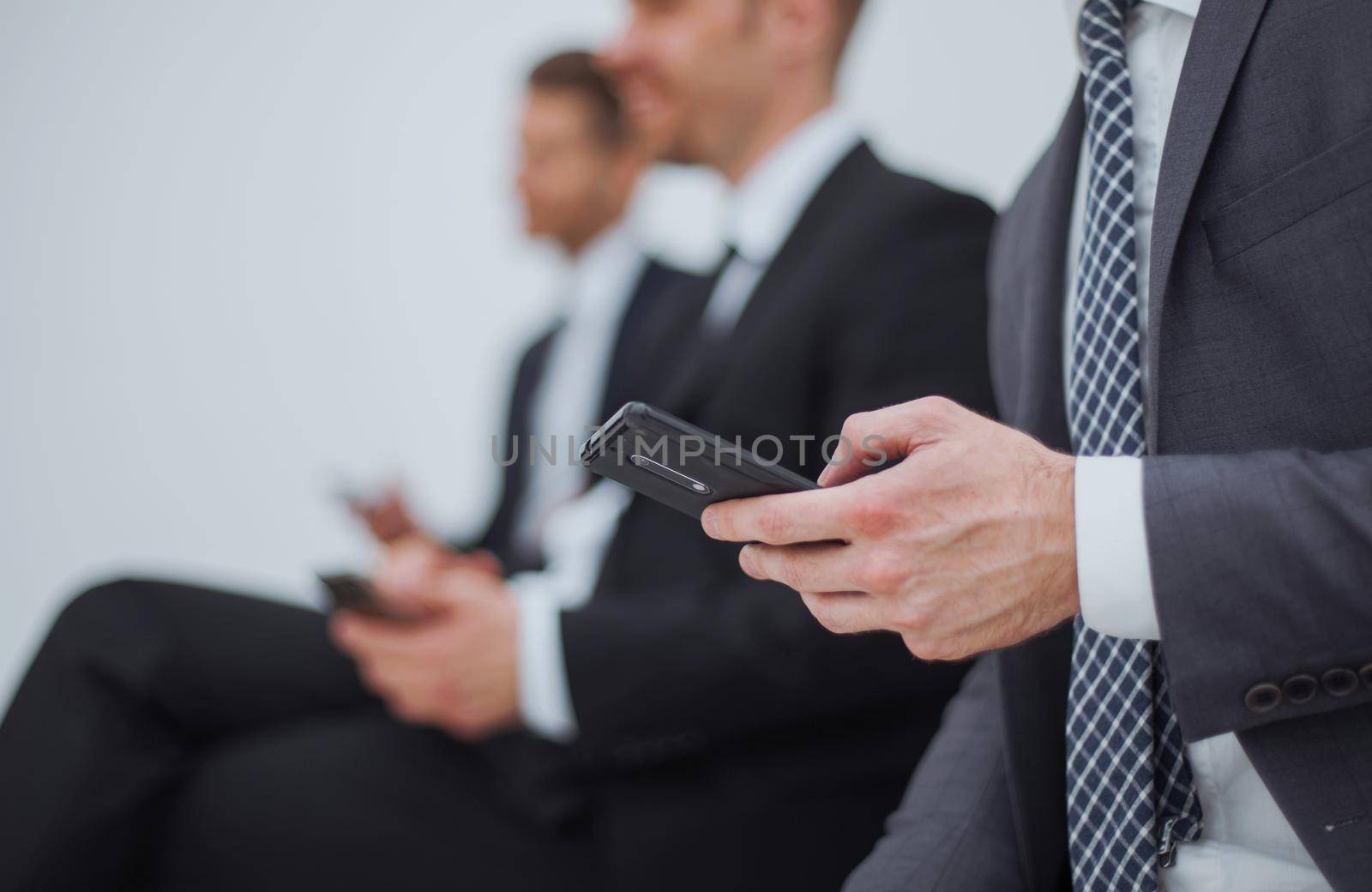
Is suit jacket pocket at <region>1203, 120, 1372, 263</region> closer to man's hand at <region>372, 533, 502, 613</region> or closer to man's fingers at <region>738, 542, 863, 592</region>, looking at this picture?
man's fingers at <region>738, 542, 863, 592</region>

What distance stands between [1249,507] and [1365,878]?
0.23m

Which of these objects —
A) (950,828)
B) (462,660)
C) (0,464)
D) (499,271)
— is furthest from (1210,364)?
(0,464)

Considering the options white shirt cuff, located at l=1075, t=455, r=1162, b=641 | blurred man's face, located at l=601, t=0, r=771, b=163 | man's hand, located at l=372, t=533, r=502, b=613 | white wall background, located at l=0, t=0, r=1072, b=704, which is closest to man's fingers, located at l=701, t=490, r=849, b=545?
white shirt cuff, located at l=1075, t=455, r=1162, b=641

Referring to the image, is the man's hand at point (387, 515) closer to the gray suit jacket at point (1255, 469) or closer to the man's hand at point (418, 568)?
the man's hand at point (418, 568)

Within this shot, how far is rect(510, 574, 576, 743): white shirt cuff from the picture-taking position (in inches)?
46.9

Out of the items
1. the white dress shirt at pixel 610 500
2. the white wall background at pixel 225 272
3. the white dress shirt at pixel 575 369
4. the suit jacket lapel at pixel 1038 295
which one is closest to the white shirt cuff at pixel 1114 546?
the suit jacket lapel at pixel 1038 295

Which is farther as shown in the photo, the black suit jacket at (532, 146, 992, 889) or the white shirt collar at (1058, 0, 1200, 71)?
the black suit jacket at (532, 146, 992, 889)

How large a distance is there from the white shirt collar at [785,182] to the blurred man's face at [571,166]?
2.59ft

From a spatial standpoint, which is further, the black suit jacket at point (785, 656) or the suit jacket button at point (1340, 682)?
the black suit jacket at point (785, 656)

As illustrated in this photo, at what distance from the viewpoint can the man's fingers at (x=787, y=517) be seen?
582 mm

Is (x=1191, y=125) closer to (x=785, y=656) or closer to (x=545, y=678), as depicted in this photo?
(x=785, y=656)

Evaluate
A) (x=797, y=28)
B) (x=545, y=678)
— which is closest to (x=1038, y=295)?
(x=545, y=678)

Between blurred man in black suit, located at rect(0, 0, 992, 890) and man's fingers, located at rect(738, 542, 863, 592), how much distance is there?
1.46 ft

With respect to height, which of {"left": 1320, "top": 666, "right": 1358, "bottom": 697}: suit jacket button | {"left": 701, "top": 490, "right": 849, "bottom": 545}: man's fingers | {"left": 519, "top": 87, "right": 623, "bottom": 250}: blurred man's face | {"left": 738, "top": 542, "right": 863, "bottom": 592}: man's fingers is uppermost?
{"left": 519, "top": 87, "right": 623, "bottom": 250}: blurred man's face
